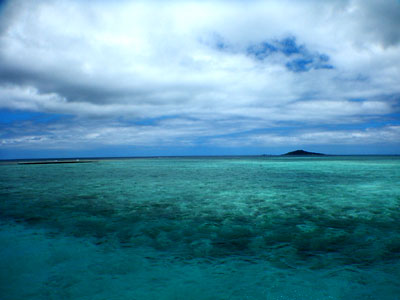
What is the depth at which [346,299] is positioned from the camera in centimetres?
586

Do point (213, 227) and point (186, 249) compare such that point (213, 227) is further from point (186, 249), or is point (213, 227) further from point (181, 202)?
point (181, 202)

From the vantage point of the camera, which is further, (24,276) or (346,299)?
(24,276)

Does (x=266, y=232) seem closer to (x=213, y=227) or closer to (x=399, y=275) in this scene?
(x=213, y=227)

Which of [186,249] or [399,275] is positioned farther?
[186,249]

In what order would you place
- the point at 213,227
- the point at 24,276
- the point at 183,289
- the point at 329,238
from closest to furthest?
the point at 183,289
the point at 24,276
the point at 329,238
the point at 213,227

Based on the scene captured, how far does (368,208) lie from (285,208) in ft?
17.0

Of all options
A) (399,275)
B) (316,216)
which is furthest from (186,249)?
(316,216)

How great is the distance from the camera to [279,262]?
308 inches

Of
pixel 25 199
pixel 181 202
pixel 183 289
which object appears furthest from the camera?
pixel 25 199

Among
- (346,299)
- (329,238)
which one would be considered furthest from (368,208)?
(346,299)

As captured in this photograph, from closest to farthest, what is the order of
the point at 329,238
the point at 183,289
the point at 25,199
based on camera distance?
1. the point at 183,289
2. the point at 329,238
3. the point at 25,199

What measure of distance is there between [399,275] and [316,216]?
21.3ft

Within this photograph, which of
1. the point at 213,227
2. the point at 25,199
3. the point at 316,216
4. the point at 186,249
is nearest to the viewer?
the point at 186,249

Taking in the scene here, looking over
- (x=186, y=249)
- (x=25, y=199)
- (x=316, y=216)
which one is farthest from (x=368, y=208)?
(x=25, y=199)
